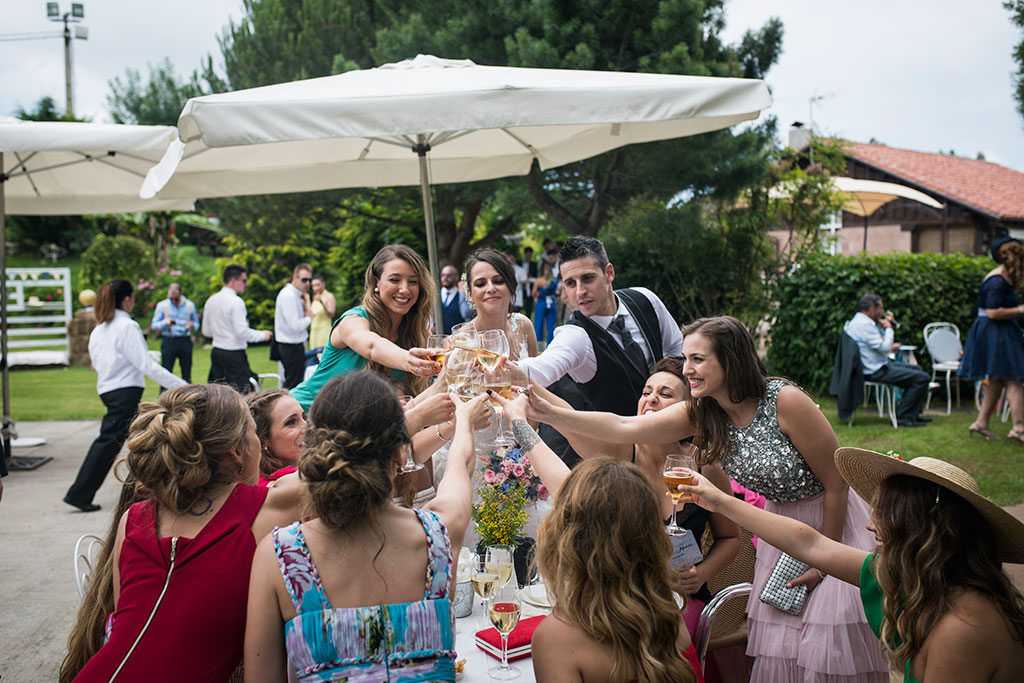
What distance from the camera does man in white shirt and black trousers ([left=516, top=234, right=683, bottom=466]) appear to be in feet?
11.9

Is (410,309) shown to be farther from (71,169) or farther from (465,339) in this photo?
(71,169)

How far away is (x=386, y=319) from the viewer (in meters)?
3.73

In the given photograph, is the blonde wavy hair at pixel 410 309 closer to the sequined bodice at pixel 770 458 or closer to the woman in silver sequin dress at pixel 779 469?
the woman in silver sequin dress at pixel 779 469

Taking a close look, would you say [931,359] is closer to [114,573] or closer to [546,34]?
[546,34]

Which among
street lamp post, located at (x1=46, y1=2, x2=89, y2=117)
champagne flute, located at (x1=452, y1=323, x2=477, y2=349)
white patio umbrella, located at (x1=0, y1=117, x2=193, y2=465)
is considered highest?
street lamp post, located at (x1=46, y1=2, x2=89, y2=117)

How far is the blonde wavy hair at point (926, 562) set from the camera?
1.83 meters

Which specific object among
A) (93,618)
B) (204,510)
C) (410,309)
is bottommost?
(93,618)

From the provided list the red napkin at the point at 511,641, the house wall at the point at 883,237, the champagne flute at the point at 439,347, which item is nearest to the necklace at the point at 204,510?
the red napkin at the point at 511,641

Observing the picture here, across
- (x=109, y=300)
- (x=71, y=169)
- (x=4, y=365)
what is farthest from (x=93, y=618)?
(x=71, y=169)

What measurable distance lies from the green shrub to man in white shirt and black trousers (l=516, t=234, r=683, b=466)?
7121 millimetres

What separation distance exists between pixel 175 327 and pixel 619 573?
10160 millimetres

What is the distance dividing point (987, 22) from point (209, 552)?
7717 millimetres

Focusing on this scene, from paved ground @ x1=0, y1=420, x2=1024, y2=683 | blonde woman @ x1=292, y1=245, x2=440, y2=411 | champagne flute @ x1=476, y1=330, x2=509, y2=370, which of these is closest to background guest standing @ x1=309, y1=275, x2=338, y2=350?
paved ground @ x1=0, y1=420, x2=1024, y2=683

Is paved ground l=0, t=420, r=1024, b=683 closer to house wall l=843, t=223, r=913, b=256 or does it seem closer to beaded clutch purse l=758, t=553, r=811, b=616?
beaded clutch purse l=758, t=553, r=811, b=616
